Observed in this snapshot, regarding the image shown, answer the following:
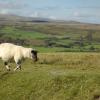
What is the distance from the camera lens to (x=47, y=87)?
20.6 m

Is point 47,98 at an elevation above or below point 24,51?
below

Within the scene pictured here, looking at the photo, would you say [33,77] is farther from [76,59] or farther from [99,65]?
[76,59]

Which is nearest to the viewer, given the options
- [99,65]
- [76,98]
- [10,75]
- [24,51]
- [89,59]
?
[76,98]

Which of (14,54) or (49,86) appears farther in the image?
(14,54)

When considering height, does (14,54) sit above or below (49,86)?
above

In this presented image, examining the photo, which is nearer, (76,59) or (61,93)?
(61,93)

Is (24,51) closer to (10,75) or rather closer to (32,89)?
(10,75)

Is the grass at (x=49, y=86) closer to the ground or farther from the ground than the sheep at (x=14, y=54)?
closer to the ground

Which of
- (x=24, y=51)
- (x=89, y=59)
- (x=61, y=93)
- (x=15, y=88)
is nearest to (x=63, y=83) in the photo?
(x=61, y=93)

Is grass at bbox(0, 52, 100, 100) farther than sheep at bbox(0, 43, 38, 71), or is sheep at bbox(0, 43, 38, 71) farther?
sheep at bbox(0, 43, 38, 71)

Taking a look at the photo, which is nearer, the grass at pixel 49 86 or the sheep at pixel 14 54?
the grass at pixel 49 86

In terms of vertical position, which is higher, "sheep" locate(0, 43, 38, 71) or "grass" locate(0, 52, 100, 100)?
"sheep" locate(0, 43, 38, 71)

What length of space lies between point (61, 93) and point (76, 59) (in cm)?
1523

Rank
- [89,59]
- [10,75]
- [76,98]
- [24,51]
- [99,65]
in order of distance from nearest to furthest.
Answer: [76,98]
[10,75]
[24,51]
[99,65]
[89,59]
